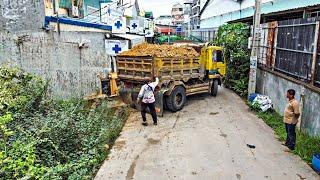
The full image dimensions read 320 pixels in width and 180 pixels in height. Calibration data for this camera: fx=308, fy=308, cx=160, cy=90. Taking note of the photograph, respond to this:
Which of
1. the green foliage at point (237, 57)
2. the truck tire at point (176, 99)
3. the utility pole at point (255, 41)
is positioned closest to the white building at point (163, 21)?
the green foliage at point (237, 57)

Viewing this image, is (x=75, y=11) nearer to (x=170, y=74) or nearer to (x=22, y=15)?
(x=22, y=15)

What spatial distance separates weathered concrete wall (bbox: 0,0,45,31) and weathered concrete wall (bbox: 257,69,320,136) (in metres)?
9.21

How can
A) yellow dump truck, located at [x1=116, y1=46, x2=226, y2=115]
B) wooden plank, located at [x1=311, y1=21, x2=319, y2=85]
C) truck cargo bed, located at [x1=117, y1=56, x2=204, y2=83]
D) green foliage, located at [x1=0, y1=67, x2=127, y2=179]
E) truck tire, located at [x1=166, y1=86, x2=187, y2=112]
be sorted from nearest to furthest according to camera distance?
green foliage, located at [x1=0, y1=67, x2=127, y2=179], wooden plank, located at [x1=311, y1=21, x2=319, y2=85], truck cargo bed, located at [x1=117, y1=56, x2=204, y2=83], yellow dump truck, located at [x1=116, y1=46, x2=226, y2=115], truck tire, located at [x1=166, y1=86, x2=187, y2=112]

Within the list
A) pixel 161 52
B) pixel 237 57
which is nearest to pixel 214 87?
pixel 237 57

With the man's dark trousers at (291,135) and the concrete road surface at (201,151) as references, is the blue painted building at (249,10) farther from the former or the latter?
the man's dark trousers at (291,135)

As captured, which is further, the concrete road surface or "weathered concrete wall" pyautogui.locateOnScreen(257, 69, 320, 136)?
"weathered concrete wall" pyautogui.locateOnScreen(257, 69, 320, 136)

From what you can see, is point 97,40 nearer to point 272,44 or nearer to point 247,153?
point 272,44

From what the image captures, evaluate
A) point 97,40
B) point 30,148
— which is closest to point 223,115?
point 97,40

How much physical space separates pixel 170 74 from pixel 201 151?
4.08 m

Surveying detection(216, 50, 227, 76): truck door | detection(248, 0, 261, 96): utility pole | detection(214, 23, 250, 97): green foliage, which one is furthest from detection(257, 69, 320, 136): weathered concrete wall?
detection(216, 50, 227, 76): truck door

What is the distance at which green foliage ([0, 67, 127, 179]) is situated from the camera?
553 cm

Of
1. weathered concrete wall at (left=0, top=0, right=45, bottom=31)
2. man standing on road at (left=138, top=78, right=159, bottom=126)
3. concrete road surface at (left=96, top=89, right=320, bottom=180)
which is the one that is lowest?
concrete road surface at (left=96, top=89, right=320, bottom=180)

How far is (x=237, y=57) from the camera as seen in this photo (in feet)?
45.9

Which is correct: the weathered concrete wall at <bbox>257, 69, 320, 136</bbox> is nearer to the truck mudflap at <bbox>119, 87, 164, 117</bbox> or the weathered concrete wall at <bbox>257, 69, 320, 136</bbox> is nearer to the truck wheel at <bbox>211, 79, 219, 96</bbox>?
the truck wheel at <bbox>211, 79, 219, 96</bbox>
